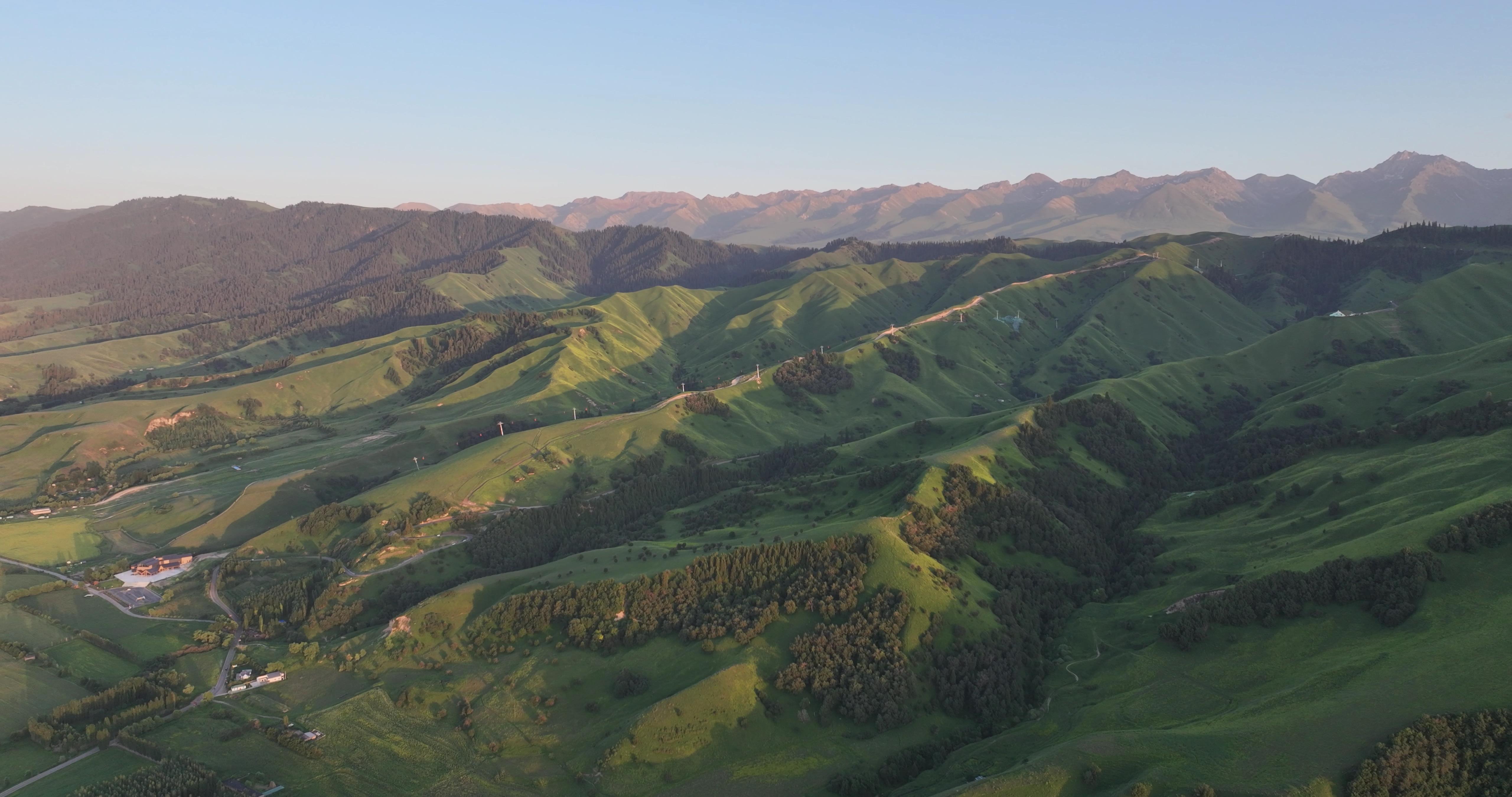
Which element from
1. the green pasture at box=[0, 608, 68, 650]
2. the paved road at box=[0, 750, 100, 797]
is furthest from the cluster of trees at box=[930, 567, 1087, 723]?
the green pasture at box=[0, 608, 68, 650]

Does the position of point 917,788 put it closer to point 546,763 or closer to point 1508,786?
point 546,763

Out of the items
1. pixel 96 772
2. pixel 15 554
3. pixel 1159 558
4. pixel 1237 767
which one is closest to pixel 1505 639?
pixel 1237 767

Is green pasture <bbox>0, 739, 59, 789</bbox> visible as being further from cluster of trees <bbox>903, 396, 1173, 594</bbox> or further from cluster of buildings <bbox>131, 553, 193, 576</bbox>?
cluster of trees <bbox>903, 396, 1173, 594</bbox>

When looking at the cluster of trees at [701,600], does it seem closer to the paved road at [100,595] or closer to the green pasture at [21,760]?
the green pasture at [21,760]

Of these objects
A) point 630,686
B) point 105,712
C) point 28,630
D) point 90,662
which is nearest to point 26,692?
point 90,662

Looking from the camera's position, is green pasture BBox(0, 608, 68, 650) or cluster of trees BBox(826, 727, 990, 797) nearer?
cluster of trees BBox(826, 727, 990, 797)

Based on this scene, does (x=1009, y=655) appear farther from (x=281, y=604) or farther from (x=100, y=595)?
(x=100, y=595)
